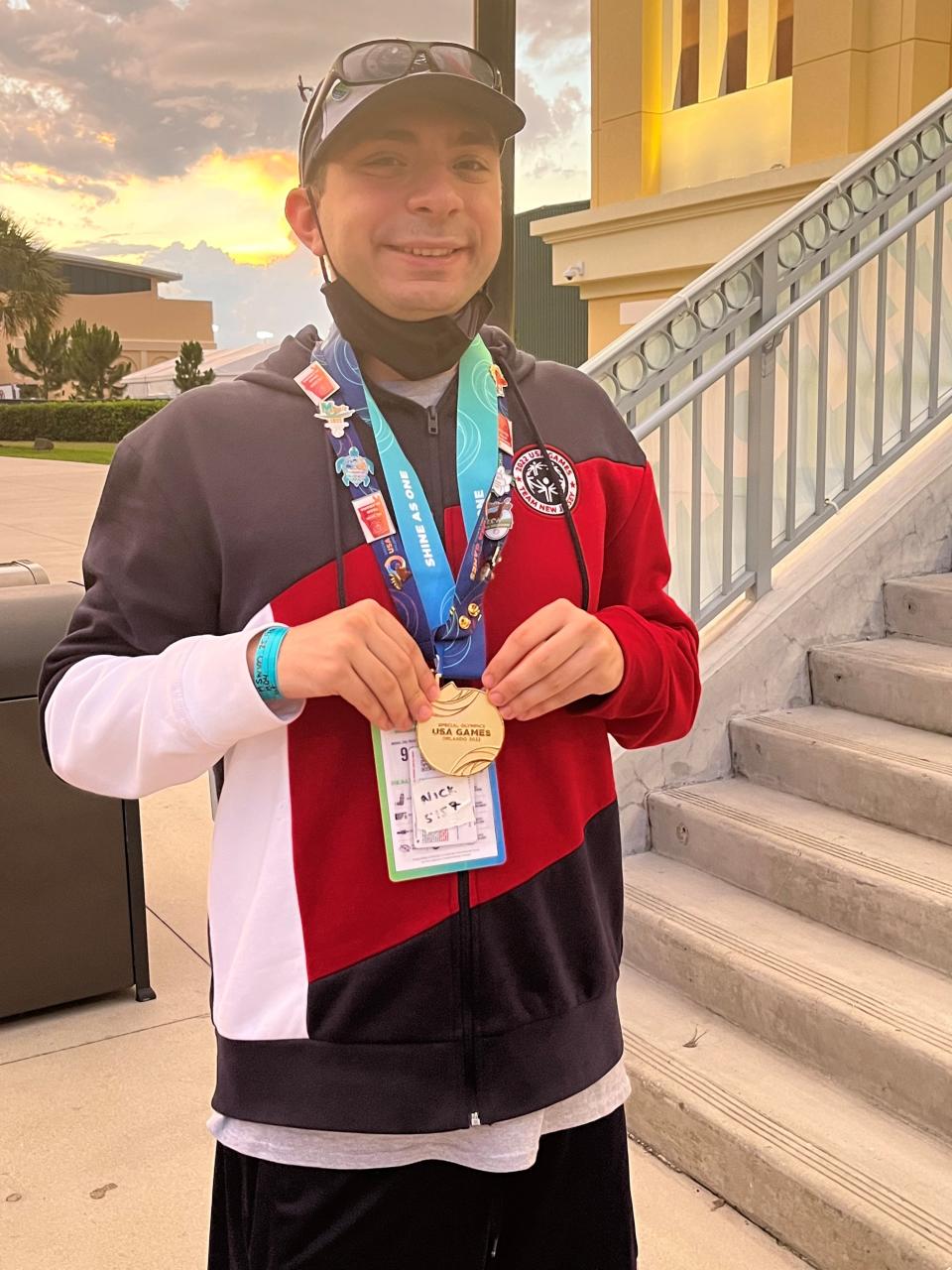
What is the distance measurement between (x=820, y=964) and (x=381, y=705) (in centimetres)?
236

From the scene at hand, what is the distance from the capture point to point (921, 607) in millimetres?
4457

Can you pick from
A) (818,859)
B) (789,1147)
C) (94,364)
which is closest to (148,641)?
(789,1147)

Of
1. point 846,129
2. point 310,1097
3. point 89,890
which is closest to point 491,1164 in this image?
point 310,1097

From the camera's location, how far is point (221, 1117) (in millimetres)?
1424

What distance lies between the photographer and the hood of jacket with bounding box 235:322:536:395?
1440mm

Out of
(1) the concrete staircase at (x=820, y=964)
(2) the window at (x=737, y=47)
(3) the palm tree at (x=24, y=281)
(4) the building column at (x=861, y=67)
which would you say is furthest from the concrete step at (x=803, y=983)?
(3) the palm tree at (x=24, y=281)

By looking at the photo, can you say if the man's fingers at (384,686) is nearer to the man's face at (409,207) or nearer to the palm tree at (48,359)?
the man's face at (409,207)

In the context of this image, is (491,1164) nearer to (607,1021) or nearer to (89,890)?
(607,1021)

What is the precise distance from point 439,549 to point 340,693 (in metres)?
0.21

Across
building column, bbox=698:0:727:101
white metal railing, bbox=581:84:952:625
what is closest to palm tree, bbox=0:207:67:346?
building column, bbox=698:0:727:101

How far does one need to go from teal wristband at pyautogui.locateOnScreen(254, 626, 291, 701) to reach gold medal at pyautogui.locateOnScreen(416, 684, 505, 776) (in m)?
0.15

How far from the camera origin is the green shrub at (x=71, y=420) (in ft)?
147

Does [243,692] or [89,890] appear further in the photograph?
[89,890]

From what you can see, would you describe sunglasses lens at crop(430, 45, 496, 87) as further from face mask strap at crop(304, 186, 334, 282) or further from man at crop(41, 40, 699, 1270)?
face mask strap at crop(304, 186, 334, 282)
